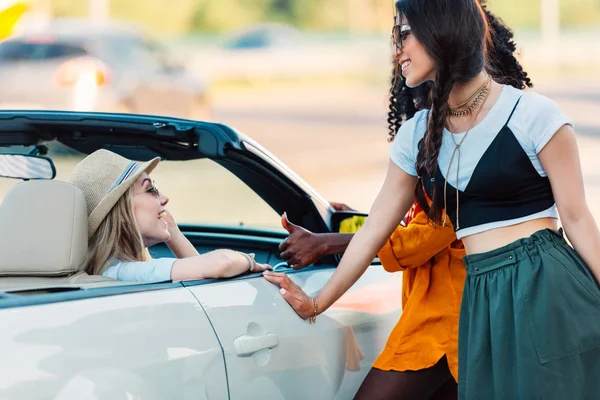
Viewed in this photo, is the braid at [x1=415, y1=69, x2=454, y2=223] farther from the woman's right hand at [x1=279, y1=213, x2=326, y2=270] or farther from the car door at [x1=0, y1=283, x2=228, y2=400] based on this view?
the car door at [x1=0, y1=283, x2=228, y2=400]

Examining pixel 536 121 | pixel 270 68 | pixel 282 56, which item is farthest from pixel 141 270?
pixel 282 56

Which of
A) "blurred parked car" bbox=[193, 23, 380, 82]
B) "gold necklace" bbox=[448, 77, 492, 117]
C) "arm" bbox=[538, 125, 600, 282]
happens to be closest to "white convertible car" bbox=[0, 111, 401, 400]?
"gold necklace" bbox=[448, 77, 492, 117]

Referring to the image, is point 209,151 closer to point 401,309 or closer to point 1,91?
point 401,309

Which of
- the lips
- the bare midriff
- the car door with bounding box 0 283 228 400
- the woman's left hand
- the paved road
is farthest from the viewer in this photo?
the paved road

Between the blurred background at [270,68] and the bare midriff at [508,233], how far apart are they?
0.97 meters

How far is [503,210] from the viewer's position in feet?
9.26

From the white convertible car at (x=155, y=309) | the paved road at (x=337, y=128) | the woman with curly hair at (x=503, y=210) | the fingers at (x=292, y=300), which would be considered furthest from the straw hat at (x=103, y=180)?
the paved road at (x=337, y=128)

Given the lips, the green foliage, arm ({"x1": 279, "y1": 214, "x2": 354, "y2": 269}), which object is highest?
the green foliage

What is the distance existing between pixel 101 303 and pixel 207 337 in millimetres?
316

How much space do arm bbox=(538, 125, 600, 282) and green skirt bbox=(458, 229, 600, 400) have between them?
1.4 inches

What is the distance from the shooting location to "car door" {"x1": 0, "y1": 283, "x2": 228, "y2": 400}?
2365 mm

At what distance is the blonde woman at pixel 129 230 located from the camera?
3021mm

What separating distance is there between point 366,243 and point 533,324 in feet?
2.19

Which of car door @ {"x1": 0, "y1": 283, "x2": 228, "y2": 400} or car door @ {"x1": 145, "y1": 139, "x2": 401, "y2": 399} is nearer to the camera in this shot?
car door @ {"x1": 0, "y1": 283, "x2": 228, "y2": 400}
